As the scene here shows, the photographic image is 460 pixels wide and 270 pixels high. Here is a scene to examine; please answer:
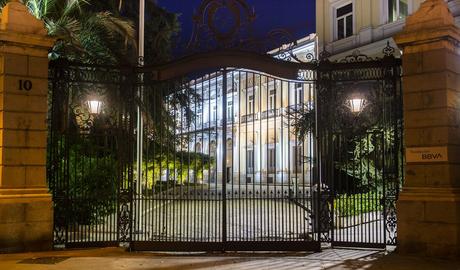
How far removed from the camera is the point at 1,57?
9703mm

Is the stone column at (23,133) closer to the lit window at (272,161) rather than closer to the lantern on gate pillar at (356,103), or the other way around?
the lit window at (272,161)

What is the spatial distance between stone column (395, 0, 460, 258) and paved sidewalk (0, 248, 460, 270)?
0.47 metres

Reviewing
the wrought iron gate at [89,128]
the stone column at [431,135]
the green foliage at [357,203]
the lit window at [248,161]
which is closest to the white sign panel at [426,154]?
the stone column at [431,135]

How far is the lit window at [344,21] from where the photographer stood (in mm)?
28141

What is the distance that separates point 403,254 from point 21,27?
795 centimetres

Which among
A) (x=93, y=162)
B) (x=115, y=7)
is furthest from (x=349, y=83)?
(x=115, y=7)

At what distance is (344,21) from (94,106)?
20.8 meters

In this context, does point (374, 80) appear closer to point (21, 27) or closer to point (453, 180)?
point (453, 180)

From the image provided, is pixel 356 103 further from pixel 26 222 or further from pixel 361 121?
pixel 26 222

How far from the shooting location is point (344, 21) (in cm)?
2862

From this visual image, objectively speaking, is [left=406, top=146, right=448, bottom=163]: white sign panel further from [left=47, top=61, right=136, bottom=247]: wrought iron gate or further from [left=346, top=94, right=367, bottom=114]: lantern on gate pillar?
[left=47, top=61, right=136, bottom=247]: wrought iron gate

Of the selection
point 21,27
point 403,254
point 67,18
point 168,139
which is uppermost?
point 67,18

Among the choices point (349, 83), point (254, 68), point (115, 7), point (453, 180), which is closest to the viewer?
point (453, 180)

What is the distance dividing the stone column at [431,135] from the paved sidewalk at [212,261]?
0.47 meters
